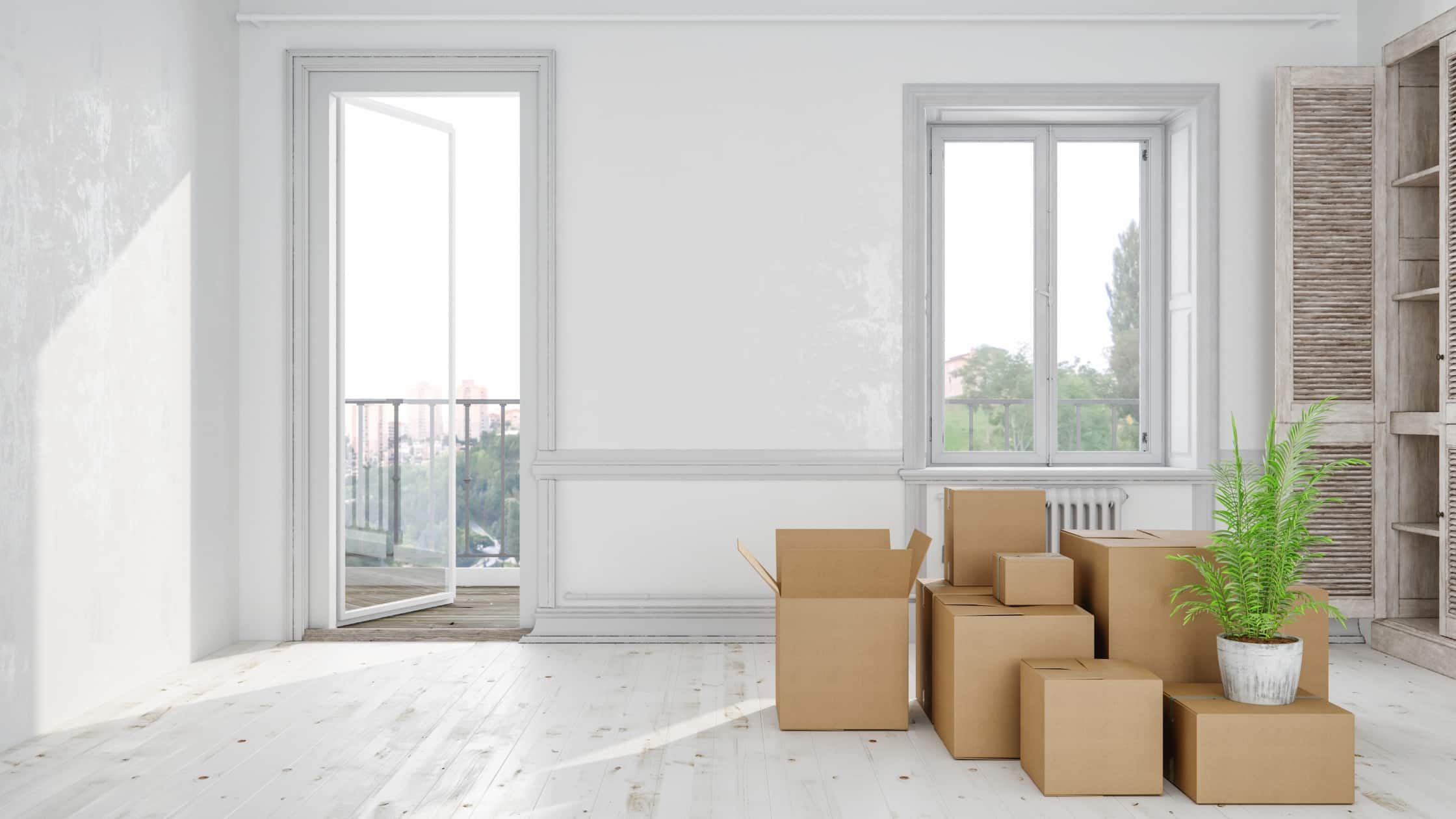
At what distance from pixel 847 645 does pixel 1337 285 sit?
2.59m

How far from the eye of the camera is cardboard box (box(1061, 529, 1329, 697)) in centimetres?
244

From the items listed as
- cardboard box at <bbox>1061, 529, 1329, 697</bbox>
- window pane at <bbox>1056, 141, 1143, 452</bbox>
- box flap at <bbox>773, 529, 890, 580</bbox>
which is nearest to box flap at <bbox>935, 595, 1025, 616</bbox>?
cardboard box at <bbox>1061, 529, 1329, 697</bbox>

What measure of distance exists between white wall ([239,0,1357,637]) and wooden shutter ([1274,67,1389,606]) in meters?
0.17

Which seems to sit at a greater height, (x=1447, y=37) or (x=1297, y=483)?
(x=1447, y=37)

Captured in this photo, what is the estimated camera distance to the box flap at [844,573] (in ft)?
8.61

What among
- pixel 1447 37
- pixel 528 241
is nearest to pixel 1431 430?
pixel 1447 37

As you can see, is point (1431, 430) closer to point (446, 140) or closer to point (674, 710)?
point (674, 710)

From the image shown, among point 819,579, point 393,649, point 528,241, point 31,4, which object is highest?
point 31,4

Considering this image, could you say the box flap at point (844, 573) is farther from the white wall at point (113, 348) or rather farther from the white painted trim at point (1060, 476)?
the white wall at point (113, 348)

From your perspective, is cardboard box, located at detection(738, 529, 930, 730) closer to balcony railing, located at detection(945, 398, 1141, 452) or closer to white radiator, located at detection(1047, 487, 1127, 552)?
white radiator, located at detection(1047, 487, 1127, 552)

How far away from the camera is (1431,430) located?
3393 millimetres

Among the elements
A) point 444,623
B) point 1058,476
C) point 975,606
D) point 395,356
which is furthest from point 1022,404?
point 395,356

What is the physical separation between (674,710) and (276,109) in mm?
2937

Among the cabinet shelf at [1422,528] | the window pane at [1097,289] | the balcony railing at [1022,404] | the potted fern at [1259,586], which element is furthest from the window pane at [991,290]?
the potted fern at [1259,586]
